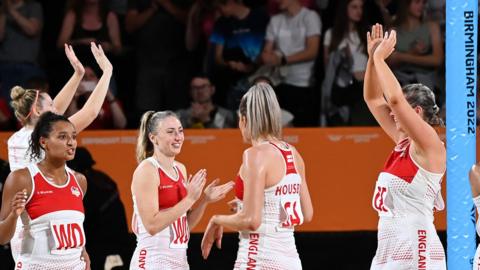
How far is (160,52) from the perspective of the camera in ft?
35.0

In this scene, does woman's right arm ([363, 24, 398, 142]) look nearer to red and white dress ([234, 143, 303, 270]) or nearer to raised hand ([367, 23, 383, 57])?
raised hand ([367, 23, 383, 57])

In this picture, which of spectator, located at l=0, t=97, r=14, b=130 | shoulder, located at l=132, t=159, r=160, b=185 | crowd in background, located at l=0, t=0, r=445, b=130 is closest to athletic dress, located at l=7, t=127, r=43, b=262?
shoulder, located at l=132, t=159, r=160, b=185

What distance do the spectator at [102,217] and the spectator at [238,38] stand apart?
1658 mm

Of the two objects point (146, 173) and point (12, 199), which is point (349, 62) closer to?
point (146, 173)

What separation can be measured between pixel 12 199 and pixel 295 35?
4817mm

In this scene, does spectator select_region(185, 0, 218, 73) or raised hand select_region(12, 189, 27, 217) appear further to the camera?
spectator select_region(185, 0, 218, 73)

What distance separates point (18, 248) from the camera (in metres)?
7.04

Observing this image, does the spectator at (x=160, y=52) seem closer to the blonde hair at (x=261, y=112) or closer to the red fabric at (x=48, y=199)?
the red fabric at (x=48, y=199)

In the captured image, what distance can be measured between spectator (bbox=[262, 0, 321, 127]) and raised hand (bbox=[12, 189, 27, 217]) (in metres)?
4.57

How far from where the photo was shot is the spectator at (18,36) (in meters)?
10.4

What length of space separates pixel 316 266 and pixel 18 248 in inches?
136

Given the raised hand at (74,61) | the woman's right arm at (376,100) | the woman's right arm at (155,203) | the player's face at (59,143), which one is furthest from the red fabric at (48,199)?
the woman's right arm at (376,100)

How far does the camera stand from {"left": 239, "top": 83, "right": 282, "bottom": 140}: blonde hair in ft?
20.4

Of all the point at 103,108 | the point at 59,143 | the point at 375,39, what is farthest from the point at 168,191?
the point at 103,108
